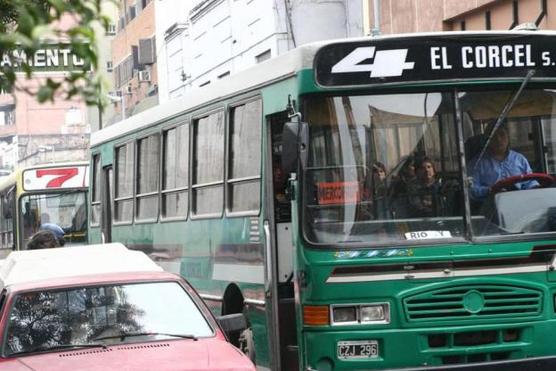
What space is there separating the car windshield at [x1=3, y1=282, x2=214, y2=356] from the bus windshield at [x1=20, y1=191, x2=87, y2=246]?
1605cm

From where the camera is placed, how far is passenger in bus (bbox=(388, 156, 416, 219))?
8.70m

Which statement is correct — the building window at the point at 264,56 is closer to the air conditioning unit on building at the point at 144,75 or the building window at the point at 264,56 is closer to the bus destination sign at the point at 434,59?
the air conditioning unit on building at the point at 144,75

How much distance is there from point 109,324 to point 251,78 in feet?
10.6

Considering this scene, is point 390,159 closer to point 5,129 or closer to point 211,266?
point 211,266

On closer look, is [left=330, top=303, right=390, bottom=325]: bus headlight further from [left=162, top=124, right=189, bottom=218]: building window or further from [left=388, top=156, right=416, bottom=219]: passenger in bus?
[left=162, top=124, right=189, bottom=218]: building window

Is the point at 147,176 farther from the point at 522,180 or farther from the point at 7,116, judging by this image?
the point at 7,116

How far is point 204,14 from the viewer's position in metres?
36.0

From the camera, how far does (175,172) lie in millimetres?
12586

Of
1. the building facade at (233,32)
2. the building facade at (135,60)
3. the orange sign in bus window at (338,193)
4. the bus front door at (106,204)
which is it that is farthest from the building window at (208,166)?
the building facade at (135,60)

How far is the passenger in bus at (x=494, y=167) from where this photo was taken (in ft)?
28.8

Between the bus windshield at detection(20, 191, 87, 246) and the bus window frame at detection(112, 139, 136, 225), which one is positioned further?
the bus windshield at detection(20, 191, 87, 246)

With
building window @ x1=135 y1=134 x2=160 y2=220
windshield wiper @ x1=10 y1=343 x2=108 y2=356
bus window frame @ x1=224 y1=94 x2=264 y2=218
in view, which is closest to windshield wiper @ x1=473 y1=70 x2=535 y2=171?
bus window frame @ x1=224 y1=94 x2=264 y2=218

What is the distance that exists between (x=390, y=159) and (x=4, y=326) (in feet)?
9.77

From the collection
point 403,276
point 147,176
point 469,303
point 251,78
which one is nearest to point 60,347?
point 403,276
